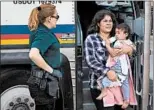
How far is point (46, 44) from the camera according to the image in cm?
472

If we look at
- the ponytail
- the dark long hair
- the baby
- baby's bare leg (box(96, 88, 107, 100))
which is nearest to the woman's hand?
the baby

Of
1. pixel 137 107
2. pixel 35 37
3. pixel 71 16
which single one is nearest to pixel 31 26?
pixel 35 37

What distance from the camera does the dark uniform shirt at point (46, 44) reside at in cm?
471

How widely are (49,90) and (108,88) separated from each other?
0.69m

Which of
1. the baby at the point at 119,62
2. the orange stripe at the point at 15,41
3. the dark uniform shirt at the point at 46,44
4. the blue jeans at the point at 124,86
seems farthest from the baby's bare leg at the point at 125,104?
the orange stripe at the point at 15,41

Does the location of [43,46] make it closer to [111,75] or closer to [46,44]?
[46,44]

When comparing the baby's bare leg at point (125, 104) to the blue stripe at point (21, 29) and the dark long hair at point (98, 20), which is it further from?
the blue stripe at point (21, 29)

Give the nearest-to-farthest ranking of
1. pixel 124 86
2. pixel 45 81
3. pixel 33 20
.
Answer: pixel 33 20 → pixel 45 81 → pixel 124 86

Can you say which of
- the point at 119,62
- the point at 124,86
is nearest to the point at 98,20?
the point at 119,62

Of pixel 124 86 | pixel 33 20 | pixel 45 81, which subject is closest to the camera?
pixel 33 20

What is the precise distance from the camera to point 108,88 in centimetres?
493

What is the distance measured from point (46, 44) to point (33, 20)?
305mm

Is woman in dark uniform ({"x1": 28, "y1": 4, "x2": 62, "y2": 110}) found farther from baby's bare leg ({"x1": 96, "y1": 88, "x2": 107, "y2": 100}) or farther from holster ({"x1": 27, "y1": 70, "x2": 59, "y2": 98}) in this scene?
baby's bare leg ({"x1": 96, "y1": 88, "x2": 107, "y2": 100})

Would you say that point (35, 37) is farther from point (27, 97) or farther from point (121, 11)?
point (121, 11)
